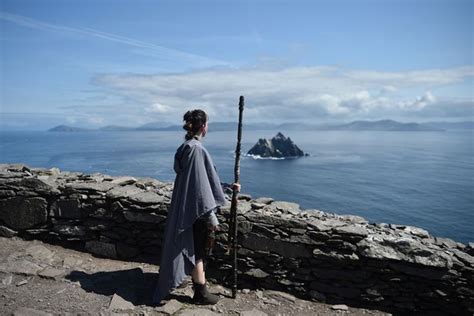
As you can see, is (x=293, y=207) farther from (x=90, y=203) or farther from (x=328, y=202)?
(x=328, y=202)

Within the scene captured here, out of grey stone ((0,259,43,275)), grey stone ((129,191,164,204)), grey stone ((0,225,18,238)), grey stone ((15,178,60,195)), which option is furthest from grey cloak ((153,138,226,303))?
grey stone ((0,225,18,238))

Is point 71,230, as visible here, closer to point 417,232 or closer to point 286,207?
point 286,207

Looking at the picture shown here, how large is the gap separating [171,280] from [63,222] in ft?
11.0

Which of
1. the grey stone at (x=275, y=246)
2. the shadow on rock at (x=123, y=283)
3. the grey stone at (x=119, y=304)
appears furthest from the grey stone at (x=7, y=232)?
the grey stone at (x=275, y=246)

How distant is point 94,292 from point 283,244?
11.0ft

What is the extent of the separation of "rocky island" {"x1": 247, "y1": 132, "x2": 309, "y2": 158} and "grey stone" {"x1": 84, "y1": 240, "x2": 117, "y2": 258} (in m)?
134

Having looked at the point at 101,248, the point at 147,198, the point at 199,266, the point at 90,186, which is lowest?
the point at 101,248

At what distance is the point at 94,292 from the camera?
545 centimetres

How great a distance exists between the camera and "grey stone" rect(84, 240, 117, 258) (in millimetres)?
6797

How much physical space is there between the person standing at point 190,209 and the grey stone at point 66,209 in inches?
108

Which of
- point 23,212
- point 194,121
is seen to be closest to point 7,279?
point 23,212

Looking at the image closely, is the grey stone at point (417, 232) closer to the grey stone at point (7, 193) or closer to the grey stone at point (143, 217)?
the grey stone at point (143, 217)

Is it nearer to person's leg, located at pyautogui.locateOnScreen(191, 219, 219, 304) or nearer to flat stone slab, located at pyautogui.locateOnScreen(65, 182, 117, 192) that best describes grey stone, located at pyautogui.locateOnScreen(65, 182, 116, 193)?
flat stone slab, located at pyautogui.locateOnScreen(65, 182, 117, 192)

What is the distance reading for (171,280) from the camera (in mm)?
5164
